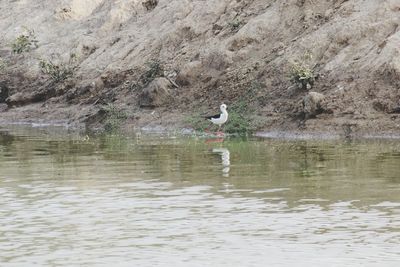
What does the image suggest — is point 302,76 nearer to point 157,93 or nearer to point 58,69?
point 157,93

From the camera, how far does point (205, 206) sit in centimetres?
1280

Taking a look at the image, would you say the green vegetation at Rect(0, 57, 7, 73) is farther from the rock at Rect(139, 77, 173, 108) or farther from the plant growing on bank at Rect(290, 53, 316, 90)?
the plant growing on bank at Rect(290, 53, 316, 90)

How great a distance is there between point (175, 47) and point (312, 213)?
19148mm

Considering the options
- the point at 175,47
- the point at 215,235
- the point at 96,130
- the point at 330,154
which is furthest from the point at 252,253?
the point at 175,47

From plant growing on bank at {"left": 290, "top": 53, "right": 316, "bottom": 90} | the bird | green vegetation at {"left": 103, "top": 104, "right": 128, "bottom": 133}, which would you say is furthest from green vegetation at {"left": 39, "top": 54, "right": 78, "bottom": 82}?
plant growing on bank at {"left": 290, "top": 53, "right": 316, "bottom": 90}

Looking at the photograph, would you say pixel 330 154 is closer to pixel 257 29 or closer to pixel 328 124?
pixel 328 124

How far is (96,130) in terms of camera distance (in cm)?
2745

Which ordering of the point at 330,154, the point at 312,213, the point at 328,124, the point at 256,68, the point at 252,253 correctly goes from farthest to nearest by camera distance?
the point at 256,68 → the point at 328,124 → the point at 330,154 → the point at 312,213 → the point at 252,253

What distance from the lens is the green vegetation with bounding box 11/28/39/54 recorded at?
37.6m

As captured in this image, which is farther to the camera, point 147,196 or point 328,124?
point 328,124

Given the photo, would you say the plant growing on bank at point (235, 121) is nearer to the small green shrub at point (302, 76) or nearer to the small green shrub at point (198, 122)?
the small green shrub at point (198, 122)

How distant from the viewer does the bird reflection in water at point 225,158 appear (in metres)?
16.5

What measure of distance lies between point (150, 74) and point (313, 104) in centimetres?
738

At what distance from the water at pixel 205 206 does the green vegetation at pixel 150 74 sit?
836cm
